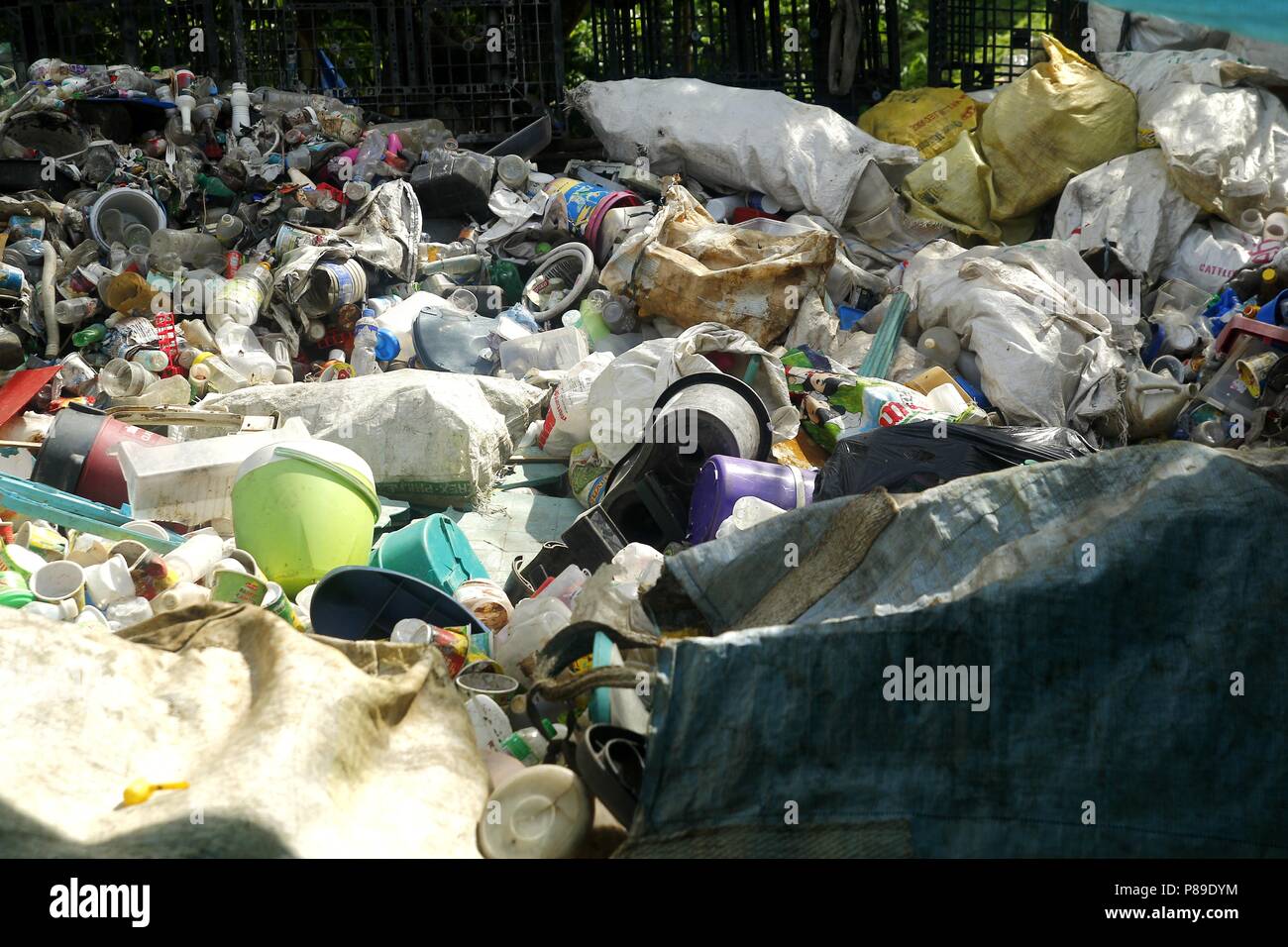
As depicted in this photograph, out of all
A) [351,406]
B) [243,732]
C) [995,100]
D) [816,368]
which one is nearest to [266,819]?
[243,732]

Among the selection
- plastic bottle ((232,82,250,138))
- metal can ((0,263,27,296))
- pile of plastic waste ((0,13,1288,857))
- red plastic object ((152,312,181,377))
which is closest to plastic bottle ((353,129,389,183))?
pile of plastic waste ((0,13,1288,857))

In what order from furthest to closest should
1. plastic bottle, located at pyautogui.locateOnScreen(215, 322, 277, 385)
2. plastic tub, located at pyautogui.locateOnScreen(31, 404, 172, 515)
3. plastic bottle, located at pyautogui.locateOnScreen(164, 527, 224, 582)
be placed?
plastic bottle, located at pyautogui.locateOnScreen(215, 322, 277, 385) → plastic tub, located at pyautogui.locateOnScreen(31, 404, 172, 515) → plastic bottle, located at pyautogui.locateOnScreen(164, 527, 224, 582)

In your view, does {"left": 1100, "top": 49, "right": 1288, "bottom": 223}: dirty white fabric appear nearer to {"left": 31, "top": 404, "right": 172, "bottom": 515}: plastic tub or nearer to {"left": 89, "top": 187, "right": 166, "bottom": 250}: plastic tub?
{"left": 31, "top": 404, "right": 172, "bottom": 515}: plastic tub

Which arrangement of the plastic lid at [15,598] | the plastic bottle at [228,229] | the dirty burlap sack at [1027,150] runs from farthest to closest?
the dirty burlap sack at [1027,150]
the plastic bottle at [228,229]
the plastic lid at [15,598]

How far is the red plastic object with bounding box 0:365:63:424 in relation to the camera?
4961mm

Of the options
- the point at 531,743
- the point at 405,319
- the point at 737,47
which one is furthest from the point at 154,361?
A: the point at 737,47

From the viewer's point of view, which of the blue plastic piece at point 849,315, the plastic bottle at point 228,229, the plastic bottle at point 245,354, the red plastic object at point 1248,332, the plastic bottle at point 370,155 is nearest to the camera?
the red plastic object at point 1248,332

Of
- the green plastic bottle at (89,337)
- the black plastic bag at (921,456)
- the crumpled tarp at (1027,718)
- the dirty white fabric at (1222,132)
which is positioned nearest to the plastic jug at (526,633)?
the crumpled tarp at (1027,718)

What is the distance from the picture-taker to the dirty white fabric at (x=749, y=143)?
7.12 meters

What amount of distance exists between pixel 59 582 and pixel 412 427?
161 cm

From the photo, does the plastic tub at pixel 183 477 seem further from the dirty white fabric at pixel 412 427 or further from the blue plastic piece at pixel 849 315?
the blue plastic piece at pixel 849 315

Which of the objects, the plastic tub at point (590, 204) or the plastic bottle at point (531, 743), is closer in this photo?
the plastic bottle at point (531, 743)

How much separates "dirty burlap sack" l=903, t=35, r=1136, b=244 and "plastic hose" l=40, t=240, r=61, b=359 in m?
4.79

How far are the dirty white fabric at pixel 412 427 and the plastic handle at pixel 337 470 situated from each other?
69 centimetres
